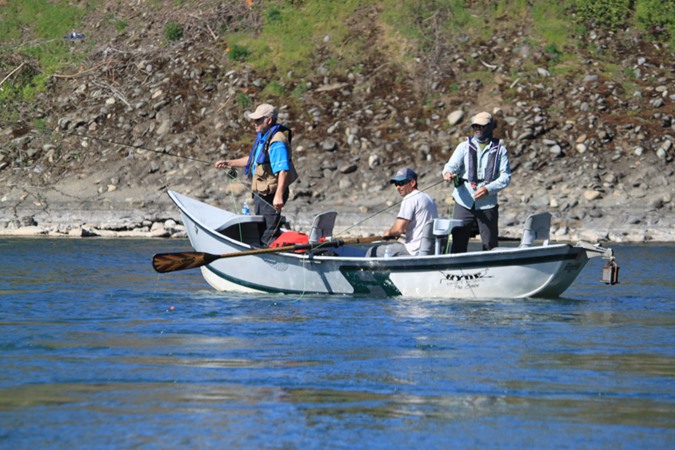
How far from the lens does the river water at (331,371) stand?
701cm

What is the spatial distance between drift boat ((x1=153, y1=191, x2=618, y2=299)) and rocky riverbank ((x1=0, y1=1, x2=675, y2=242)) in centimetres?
1105

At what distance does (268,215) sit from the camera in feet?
47.1

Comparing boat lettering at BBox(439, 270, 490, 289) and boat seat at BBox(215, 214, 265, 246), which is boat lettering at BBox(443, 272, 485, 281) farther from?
boat seat at BBox(215, 214, 265, 246)

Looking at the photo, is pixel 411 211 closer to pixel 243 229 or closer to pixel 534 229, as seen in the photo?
pixel 534 229

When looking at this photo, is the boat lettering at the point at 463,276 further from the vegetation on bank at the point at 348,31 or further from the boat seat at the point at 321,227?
the vegetation on bank at the point at 348,31

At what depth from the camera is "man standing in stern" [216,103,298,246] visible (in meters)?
13.8

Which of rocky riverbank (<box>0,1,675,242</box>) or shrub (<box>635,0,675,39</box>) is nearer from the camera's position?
rocky riverbank (<box>0,1,675,242</box>)

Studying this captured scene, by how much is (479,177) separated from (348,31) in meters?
19.9

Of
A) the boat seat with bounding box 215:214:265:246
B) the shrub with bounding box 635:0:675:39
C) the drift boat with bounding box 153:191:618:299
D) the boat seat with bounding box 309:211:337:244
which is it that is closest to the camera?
the drift boat with bounding box 153:191:618:299

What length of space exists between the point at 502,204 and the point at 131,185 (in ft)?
27.6

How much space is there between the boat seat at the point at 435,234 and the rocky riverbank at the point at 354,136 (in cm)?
1161

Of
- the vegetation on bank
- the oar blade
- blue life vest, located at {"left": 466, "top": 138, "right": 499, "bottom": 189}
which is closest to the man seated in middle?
blue life vest, located at {"left": 466, "top": 138, "right": 499, "bottom": 189}

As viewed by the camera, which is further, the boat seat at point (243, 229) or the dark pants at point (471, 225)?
the boat seat at point (243, 229)

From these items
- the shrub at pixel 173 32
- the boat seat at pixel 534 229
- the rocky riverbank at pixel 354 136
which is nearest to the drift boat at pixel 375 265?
the boat seat at pixel 534 229
